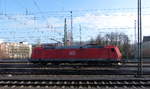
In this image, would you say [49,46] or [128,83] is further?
[49,46]

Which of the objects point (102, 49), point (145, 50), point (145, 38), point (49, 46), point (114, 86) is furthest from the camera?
point (145, 38)

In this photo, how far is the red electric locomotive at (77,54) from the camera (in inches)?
1394

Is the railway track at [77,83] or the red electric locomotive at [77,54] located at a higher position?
the red electric locomotive at [77,54]

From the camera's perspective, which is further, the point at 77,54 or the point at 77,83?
the point at 77,54

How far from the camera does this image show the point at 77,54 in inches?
1447

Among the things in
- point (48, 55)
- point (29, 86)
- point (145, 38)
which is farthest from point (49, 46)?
point (145, 38)

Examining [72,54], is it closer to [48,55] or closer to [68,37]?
[48,55]

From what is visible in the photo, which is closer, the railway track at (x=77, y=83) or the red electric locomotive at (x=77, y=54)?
the railway track at (x=77, y=83)

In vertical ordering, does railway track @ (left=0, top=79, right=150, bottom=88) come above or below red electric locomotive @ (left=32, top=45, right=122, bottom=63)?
below

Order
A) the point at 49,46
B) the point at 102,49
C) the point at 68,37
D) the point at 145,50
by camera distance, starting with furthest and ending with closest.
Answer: the point at 145,50, the point at 68,37, the point at 49,46, the point at 102,49

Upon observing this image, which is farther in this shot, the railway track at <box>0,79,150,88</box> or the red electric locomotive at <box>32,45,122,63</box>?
the red electric locomotive at <box>32,45,122,63</box>

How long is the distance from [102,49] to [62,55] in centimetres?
564

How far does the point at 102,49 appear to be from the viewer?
35.9 meters

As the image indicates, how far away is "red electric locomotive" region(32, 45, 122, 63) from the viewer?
35406 millimetres
